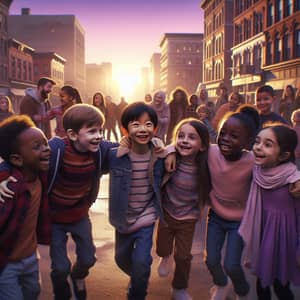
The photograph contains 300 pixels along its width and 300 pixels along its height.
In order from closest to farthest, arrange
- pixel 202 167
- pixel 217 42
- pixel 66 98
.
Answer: pixel 202 167 → pixel 66 98 → pixel 217 42

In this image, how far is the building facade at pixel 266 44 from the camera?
31844mm

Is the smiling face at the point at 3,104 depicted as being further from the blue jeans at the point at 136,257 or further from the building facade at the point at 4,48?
the building facade at the point at 4,48

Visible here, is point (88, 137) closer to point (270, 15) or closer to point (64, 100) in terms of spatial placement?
point (64, 100)

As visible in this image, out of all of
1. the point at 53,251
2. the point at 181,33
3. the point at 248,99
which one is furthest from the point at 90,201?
the point at 181,33

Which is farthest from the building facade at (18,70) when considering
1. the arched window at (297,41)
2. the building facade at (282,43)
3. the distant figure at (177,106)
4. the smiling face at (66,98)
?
the smiling face at (66,98)

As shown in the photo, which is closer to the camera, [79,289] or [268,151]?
[268,151]

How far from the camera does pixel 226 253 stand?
367 cm

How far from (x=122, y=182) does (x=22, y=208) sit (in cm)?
96

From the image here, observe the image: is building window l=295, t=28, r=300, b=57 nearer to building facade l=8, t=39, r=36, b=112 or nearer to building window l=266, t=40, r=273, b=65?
building window l=266, t=40, r=273, b=65

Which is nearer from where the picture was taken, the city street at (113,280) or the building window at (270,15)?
the city street at (113,280)

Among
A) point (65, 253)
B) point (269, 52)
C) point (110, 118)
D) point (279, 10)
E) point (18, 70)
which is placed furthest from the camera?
point (18, 70)

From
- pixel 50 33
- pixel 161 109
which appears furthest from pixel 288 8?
pixel 50 33

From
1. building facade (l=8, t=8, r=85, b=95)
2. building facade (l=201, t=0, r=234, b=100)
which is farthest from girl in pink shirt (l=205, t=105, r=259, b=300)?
building facade (l=8, t=8, r=85, b=95)

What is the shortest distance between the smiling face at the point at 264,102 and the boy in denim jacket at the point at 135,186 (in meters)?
2.64
